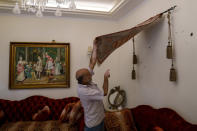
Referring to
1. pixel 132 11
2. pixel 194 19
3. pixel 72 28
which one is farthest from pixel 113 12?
pixel 194 19

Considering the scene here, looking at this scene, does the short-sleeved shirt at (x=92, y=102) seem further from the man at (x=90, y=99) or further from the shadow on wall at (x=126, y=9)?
the shadow on wall at (x=126, y=9)

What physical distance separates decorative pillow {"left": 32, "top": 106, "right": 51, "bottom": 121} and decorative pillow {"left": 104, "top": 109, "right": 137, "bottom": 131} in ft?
4.33

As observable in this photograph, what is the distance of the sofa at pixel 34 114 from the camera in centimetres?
279

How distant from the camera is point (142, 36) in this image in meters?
2.86

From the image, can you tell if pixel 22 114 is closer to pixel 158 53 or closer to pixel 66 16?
pixel 66 16

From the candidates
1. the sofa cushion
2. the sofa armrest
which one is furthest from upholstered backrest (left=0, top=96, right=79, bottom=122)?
the sofa armrest

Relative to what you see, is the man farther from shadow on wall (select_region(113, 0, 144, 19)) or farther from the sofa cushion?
shadow on wall (select_region(113, 0, 144, 19))

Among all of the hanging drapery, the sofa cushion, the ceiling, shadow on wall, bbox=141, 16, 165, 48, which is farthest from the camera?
the ceiling

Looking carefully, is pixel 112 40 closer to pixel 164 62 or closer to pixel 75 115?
pixel 164 62

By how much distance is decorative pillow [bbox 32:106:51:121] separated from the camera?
3.11 metres

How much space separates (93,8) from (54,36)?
1109 mm

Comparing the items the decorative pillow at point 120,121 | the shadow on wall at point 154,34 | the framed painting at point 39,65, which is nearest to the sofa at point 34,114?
the framed painting at point 39,65

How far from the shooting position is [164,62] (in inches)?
90.9

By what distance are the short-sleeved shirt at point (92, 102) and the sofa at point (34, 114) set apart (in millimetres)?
946
